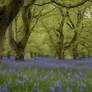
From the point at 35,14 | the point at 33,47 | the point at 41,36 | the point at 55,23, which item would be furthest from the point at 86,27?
the point at 41,36

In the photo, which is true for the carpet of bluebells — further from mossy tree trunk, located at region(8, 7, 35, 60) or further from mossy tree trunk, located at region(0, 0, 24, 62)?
mossy tree trunk, located at region(8, 7, 35, 60)

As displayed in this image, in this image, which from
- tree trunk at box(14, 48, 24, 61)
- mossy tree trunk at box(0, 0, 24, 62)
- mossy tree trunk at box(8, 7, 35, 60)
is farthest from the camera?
tree trunk at box(14, 48, 24, 61)

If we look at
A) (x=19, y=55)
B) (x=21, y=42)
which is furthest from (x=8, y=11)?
(x=19, y=55)

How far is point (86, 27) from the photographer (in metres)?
20.8

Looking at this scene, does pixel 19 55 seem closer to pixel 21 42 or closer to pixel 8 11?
pixel 21 42

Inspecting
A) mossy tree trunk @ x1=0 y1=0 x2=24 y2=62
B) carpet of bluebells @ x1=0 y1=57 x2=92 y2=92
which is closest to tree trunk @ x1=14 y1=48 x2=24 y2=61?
mossy tree trunk @ x1=0 y1=0 x2=24 y2=62

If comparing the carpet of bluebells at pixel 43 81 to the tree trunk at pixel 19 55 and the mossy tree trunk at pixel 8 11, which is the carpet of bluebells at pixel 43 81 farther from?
the tree trunk at pixel 19 55

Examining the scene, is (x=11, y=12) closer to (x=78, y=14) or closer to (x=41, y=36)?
(x=78, y=14)

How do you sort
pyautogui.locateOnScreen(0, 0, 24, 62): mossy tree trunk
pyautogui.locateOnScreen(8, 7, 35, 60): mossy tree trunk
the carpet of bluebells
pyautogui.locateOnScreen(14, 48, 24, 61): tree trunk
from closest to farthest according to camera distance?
the carpet of bluebells, pyautogui.locateOnScreen(0, 0, 24, 62): mossy tree trunk, pyautogui.locateOnScreen(8, 7, 35, 60): mossy tree trunk, pyautogui.locateOnScreen(14, 48, 24, 61): tree trunk

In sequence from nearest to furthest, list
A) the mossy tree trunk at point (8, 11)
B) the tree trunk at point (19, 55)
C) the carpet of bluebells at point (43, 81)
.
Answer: the carpet of bluebells at point (43, 81)
the mossy tree trunk at point (8, 11)
the tree trunk at point (19, 55)

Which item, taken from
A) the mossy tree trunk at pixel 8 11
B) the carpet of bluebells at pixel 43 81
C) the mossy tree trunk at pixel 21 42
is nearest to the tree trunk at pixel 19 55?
the mossy tree trunk at pixel 21 42

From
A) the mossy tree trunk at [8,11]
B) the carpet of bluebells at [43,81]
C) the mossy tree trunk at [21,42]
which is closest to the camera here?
the carpet of bluebells at [43,81]

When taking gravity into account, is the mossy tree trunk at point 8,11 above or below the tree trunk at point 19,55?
above

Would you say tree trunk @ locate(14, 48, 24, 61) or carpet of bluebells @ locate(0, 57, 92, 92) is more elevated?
carpet of bluebells @ locate(0, 57, 92, 92)
